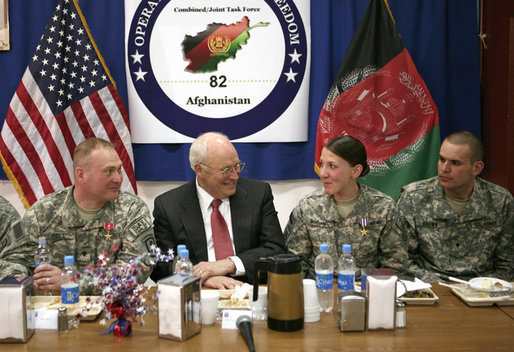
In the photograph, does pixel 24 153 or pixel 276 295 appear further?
pixel 24 153

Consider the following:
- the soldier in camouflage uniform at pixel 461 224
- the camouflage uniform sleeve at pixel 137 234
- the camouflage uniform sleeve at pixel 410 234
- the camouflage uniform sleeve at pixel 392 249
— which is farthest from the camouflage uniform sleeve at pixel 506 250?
the camouflage uniform sleeve at pixel 137 234

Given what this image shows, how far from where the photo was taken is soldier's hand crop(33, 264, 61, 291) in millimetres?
2254

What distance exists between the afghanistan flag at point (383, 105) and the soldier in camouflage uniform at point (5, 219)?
194 centimetres

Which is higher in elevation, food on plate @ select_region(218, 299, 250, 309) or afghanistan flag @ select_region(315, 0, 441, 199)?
afghanistan flag @ select_region(315, 0, 441, 199)

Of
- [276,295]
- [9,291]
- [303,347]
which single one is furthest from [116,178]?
[303,347]

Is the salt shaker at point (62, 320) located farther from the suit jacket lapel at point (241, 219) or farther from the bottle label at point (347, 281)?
the suit jacket lapel at point (241, 219)

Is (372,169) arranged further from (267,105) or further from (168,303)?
(168,303)

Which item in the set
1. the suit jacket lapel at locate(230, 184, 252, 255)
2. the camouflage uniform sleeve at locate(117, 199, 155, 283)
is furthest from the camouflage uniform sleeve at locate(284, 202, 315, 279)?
the camouflage uniform sleeve at locate(117, 199, 155, 283)

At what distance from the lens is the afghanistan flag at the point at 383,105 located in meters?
3.64

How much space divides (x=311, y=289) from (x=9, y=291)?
1.00 metres

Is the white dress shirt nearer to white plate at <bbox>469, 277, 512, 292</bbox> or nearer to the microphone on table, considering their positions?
the microphone on table

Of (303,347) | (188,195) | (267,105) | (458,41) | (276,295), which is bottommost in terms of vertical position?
(303,347)

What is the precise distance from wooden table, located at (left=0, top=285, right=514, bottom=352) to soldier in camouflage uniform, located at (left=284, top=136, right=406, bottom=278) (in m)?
0.87

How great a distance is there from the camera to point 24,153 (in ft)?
11.7
